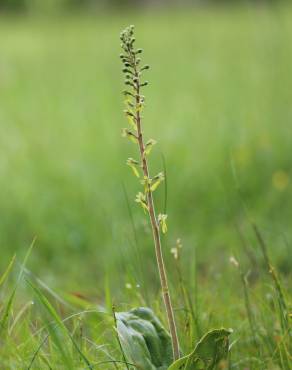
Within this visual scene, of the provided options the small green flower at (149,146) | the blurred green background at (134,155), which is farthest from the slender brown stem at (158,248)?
the blurred green background at (134,155)

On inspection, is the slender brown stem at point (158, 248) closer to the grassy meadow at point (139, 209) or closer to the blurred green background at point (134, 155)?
the grassy meadow at point (139, 209)

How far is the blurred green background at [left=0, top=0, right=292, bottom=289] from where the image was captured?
4.10 metres

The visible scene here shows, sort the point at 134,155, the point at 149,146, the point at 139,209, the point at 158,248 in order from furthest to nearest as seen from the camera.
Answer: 1. the point at 134,155
2. the point at 139,209
3. the point at 149,146
4. the point at 158,248

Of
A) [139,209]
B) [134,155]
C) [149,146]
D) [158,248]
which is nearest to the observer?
[158,248]

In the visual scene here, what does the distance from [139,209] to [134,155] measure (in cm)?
106

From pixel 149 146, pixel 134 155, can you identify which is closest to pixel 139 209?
pixel 134 155

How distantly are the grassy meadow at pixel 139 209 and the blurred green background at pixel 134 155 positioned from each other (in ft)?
0.05

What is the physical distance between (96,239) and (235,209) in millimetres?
876

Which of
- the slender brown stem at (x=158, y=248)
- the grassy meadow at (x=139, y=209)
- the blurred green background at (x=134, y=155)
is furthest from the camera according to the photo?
the blurred green background at (x=134, y=155)

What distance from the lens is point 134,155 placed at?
527 cm

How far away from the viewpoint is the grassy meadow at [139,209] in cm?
221

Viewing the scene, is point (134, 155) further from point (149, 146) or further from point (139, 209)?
point (149, 146)

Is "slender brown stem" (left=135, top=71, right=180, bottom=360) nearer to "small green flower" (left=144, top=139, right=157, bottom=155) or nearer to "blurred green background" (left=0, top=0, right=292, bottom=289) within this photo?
"small green flower" (left=144, top=139, right=157, bottom=155)

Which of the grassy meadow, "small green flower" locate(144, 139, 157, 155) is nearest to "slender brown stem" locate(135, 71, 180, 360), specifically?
"small green flower" locate(144, 139, 157, 155)
